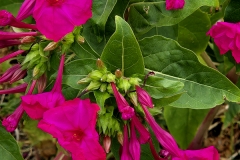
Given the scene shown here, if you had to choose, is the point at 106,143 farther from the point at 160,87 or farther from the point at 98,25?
the point at 98,25

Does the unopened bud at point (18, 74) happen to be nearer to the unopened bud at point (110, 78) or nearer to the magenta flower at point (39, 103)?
the magenta flower at point (39, 103)

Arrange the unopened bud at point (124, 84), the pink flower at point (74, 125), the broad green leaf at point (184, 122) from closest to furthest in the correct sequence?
the pink flower at point (74, 125) < the unopened bud at point (124, 84) < the broad green leaf at point (184, 122)

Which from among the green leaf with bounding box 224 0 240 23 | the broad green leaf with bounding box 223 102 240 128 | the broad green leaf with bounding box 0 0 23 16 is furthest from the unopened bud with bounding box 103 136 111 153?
the broad green leaf with bounding box 223 102 240 128

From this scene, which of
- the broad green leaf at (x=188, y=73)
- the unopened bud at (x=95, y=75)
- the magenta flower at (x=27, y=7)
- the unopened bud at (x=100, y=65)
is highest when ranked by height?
the magenta flower at (x=27, y=7)

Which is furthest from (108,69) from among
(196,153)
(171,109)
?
(171,109)

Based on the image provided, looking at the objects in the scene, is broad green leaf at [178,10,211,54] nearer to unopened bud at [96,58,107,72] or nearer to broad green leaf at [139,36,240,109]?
broad green leaf at [139,36,240,109]

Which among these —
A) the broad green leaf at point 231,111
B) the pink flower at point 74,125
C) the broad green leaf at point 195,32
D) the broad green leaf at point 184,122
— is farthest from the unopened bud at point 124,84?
the broad green leaf at point 231,111
